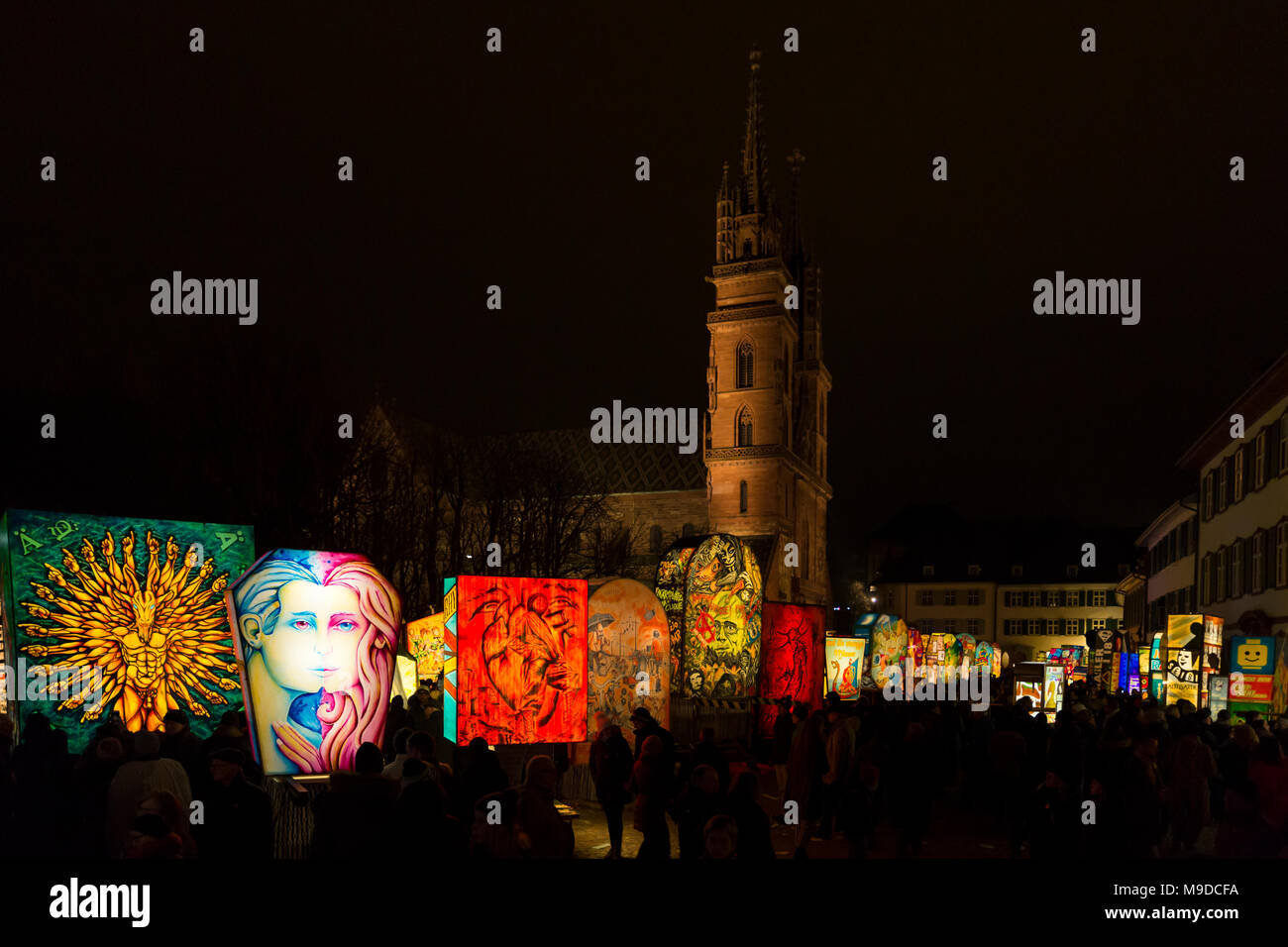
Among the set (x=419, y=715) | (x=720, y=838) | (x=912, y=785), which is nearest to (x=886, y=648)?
(x=419, y=715)

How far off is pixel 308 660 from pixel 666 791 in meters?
3.48

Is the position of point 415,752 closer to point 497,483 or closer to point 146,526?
point 146,526

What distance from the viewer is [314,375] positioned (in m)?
35.0

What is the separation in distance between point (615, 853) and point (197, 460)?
24.2 meters

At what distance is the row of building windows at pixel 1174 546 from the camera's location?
4071cm

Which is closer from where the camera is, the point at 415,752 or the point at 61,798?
the point at 415,752

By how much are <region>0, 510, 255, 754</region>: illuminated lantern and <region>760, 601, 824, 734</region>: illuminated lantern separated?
963 cm

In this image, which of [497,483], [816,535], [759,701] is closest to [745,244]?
[816,535]

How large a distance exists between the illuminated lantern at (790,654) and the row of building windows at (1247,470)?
10887 millimetres

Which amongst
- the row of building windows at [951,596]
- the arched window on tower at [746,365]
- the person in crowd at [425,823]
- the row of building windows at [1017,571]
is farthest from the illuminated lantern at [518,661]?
the row of building windows at [951,596]

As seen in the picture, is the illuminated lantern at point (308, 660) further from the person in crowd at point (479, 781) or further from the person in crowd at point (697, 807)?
the person in crowd at point (697, 807)

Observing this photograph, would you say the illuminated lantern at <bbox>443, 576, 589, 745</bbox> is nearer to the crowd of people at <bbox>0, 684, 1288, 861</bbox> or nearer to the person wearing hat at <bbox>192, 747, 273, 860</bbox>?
the crowd of people at <bbox>0, 684, 1288, 861</bbox>
